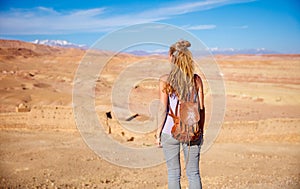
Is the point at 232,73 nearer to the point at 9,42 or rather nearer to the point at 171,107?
the point at 171,107

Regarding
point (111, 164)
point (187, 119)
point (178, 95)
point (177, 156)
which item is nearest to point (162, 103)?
point (178, 95)

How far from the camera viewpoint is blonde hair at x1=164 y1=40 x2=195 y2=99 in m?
3.35

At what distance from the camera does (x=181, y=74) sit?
133 inches

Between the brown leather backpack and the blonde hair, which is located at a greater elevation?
the blonde hair

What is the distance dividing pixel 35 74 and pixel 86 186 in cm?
3882

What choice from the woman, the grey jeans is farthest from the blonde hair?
the grey jeans

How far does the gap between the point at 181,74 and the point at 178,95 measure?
23 cm

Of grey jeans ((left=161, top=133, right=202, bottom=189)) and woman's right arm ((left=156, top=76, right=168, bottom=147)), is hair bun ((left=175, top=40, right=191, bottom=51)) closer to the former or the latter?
woman's right arm ((left=156, top=76, right=168, bottom=147))

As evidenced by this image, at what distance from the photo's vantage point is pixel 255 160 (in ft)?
33.6

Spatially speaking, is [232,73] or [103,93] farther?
[232,73]

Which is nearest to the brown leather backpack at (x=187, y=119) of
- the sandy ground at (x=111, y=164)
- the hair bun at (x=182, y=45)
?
the hair bun at (x=182, y=45)

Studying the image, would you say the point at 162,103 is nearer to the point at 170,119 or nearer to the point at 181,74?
the point at 170,119

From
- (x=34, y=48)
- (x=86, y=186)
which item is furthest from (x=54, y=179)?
(x=34, y=48)

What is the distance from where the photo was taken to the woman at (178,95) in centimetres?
337
